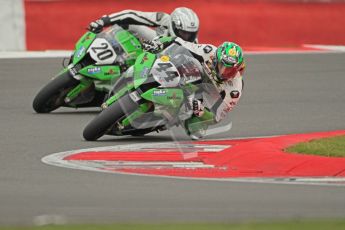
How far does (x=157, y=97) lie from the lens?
49.4ft

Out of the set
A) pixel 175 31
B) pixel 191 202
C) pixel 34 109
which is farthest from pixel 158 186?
pixel 34 109

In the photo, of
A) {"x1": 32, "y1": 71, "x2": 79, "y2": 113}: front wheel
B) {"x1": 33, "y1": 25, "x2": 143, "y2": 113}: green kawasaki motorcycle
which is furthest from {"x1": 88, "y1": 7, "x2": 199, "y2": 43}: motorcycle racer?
{"x1": 32, "y1": 71, "x2": 79, "y2": 113}: front wheel

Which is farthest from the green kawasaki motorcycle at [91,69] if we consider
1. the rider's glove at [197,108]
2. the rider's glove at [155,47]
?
the rider's glove at [197,108]

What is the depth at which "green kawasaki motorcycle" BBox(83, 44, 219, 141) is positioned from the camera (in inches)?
594

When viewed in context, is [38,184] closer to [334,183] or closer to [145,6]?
[334,183]

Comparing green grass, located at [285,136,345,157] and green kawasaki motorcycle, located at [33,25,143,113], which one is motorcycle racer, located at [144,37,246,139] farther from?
green kawasaki motorcycle, located at [33,25,143,113]

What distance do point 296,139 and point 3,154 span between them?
9.89ft

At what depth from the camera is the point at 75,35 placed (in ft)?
76.7

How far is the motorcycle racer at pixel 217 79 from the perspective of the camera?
15.0 metres

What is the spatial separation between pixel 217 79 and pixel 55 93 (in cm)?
333

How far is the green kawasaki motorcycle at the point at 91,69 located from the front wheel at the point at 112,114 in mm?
2628

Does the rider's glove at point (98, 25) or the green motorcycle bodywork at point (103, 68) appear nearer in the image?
the green motorcycle bodywork at point (103, 68)

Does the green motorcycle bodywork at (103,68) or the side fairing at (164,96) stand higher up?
the side fairing at (164,96)

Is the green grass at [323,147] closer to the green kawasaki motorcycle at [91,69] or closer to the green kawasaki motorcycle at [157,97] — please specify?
the green kawasaki motorcycle at [157,97]
